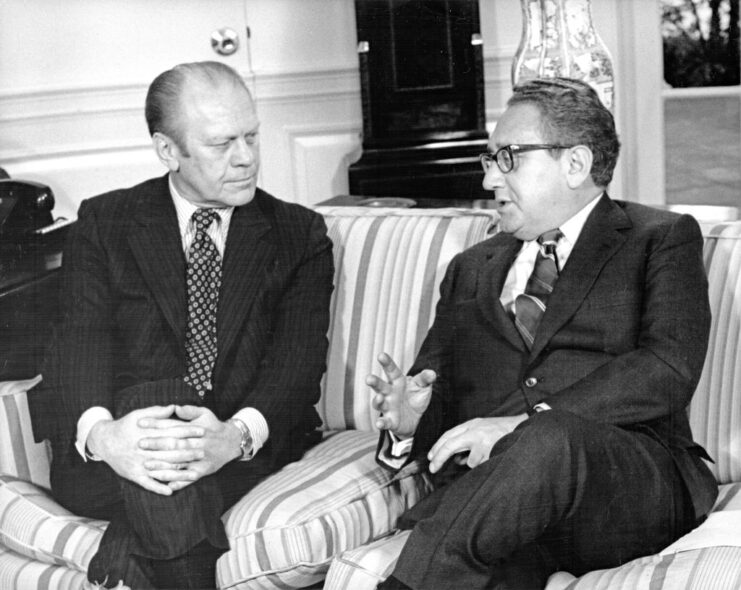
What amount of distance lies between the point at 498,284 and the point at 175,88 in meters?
0.67

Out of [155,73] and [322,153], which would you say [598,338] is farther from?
[155,73]

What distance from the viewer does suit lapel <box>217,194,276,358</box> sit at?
192cm

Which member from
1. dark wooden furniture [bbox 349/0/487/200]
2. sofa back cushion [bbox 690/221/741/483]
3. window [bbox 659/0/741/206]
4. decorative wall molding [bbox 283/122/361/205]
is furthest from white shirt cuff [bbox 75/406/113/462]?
decorative wall molding [bbox 283/122/361/205]

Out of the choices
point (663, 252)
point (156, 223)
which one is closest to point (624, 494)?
point (663, 252)

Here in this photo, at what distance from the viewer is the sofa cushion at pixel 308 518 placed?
165 centimetres

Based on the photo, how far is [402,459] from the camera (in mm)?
1763

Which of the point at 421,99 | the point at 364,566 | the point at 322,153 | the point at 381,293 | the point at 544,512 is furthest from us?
the point at 322,153

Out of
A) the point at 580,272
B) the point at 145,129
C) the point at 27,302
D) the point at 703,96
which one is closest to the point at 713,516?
the point at 580,272

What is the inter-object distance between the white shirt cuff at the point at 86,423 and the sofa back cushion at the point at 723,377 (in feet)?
3.28

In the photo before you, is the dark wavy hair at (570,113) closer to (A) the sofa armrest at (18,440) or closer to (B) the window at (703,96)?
(A) the sofa armrest at (18,440)

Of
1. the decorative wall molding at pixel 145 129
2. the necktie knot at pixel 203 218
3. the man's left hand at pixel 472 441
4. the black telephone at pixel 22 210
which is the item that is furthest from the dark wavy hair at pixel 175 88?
the decorative wall molding at pixel 145 129

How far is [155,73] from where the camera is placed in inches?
145

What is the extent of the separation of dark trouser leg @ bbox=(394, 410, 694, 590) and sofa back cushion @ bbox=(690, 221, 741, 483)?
1.04 ft

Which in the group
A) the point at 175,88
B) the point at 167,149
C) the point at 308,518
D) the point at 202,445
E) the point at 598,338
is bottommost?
the point at 308,518
